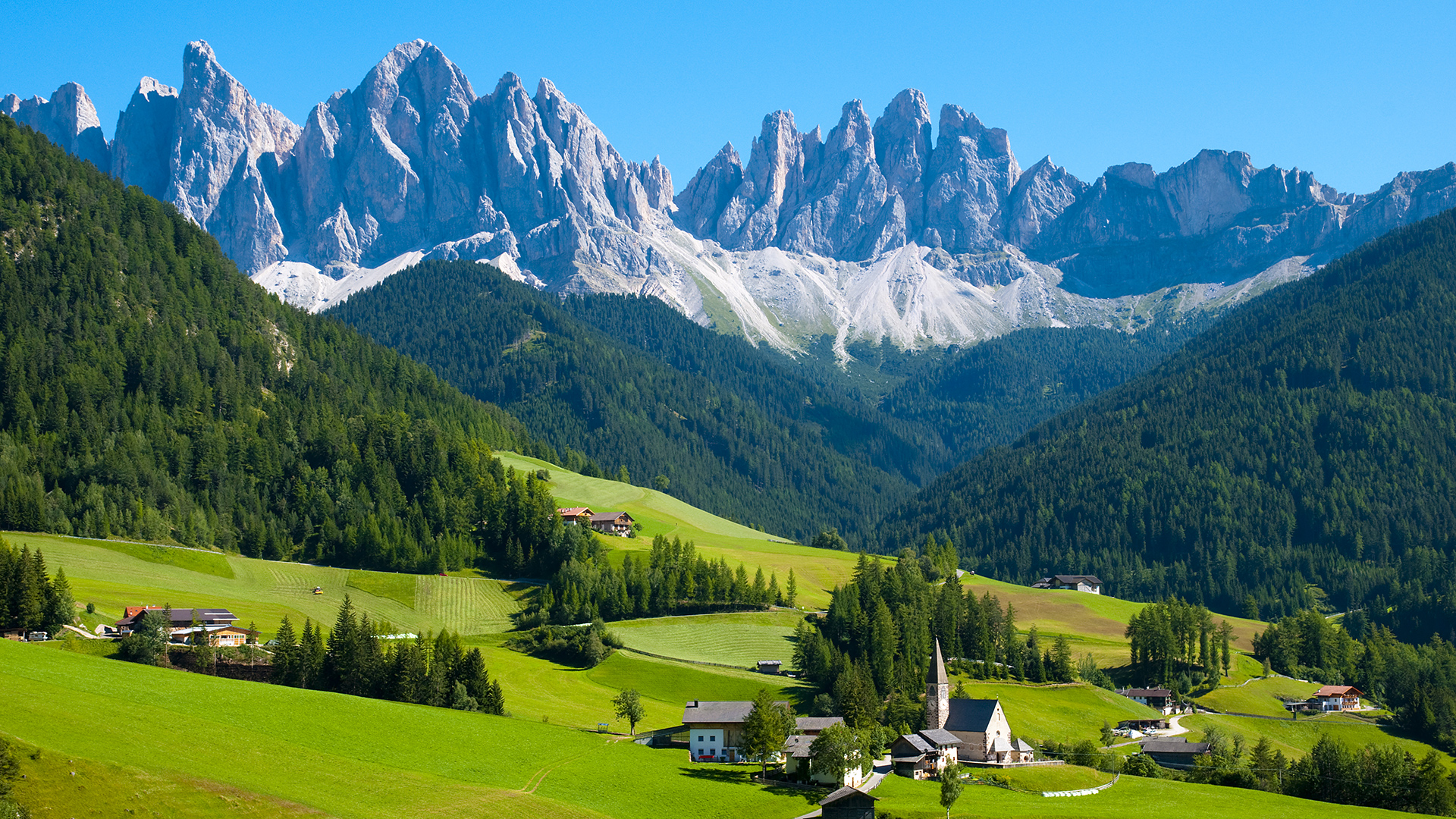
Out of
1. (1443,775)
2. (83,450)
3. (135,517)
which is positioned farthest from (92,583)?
(1443,775)

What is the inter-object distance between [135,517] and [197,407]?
3112 centimetres

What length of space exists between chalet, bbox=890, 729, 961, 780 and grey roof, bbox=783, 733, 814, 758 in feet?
25.3

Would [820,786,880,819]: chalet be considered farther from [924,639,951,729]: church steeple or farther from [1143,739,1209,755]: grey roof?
[1143,739,1209,755]: grey roof

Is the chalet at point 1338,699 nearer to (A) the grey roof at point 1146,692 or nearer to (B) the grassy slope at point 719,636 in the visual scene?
(A) the grey roof at point 1146,692

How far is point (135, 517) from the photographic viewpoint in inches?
5615

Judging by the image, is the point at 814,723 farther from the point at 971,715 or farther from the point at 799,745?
the point at 971,715

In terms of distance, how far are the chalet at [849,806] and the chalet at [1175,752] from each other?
132ft

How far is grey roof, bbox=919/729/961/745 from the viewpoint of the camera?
307 ft

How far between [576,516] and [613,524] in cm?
753

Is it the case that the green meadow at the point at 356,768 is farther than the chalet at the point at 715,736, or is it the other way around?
the chalet at the point at 715,736

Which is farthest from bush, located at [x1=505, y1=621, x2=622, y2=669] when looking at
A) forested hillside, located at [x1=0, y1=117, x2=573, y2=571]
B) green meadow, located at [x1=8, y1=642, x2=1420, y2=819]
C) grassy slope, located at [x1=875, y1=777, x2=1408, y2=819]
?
grassy slope, located at [x1=875, y1=777, x2=1408, y2=819]

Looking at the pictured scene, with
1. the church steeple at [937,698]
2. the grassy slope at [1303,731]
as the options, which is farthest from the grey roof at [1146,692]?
the church steeple at [937,698]

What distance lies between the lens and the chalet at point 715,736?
90.4m

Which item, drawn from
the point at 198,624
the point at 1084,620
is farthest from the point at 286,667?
the point at 1084,620
